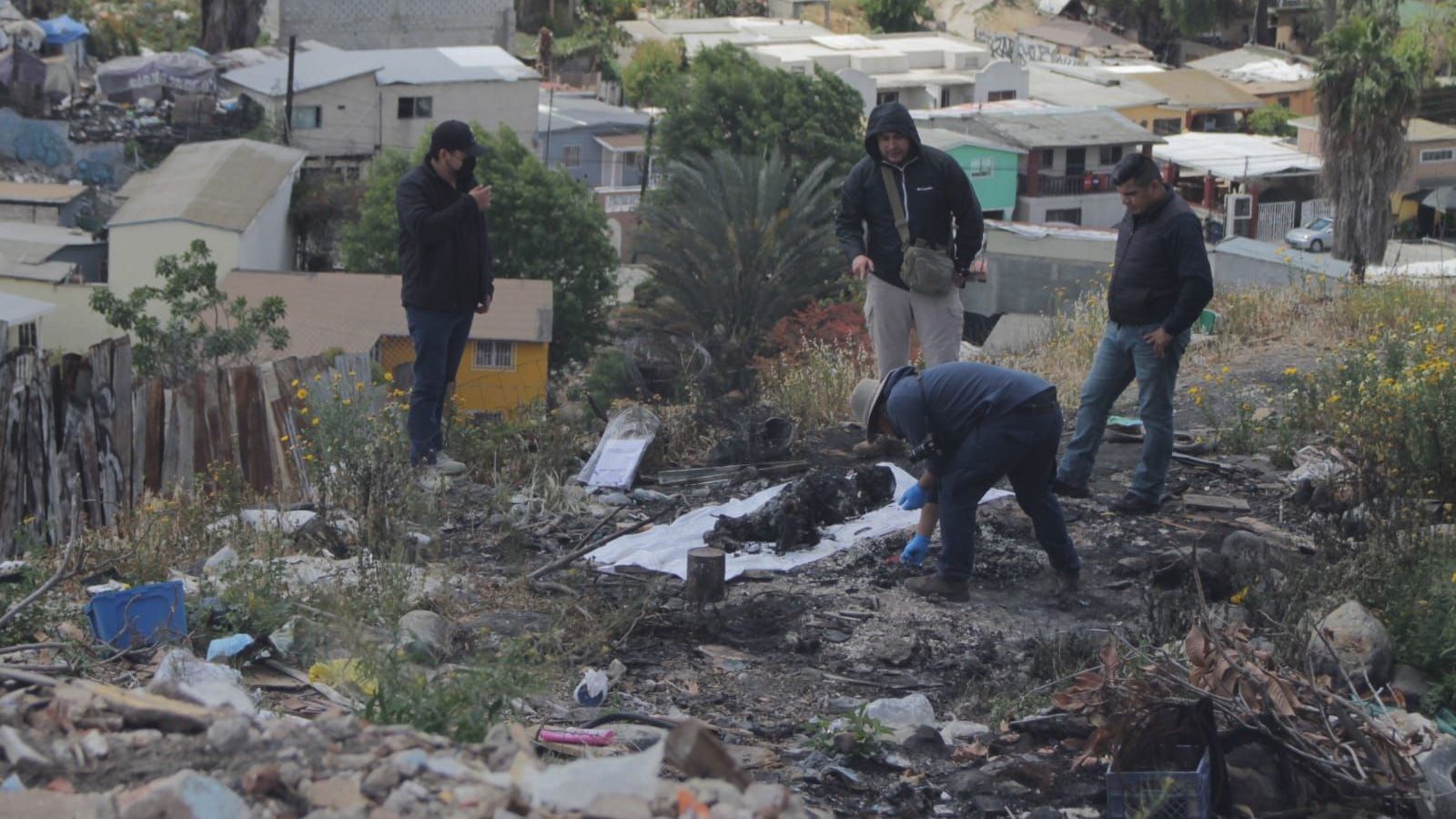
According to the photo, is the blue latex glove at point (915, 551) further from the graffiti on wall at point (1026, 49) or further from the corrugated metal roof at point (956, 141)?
the graffiti on wall at point (1026, 49)

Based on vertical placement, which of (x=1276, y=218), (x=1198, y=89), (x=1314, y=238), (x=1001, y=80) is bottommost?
(x=1314, y=238)

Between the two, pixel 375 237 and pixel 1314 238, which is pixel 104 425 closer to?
pixel 375 237

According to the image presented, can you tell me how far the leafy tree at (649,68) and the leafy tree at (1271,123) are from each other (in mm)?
24199

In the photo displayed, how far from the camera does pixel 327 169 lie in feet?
144

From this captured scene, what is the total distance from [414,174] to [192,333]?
536 inches

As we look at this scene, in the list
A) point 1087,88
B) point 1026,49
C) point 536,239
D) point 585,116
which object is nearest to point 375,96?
point 585,116

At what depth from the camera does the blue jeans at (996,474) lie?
242 inches

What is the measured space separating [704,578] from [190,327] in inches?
746

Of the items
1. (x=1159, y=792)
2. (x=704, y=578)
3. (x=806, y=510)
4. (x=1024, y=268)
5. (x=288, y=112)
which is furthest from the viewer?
(x=288, y=112)

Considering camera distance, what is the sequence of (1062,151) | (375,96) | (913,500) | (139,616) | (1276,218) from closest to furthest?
(139,616) < (913,500) < (375,96) < (1276,218) < (1062,151)

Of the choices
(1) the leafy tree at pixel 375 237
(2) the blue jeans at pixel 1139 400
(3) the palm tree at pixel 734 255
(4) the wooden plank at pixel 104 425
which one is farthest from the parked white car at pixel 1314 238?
(4) the wooden plank at pixel 104 425

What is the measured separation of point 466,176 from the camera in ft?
26.8

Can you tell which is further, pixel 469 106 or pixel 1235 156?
pixel 1235 156

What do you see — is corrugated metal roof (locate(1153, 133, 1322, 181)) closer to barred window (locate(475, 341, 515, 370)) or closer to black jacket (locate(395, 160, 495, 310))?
barred window (locate(475, 341, 515, 370))
